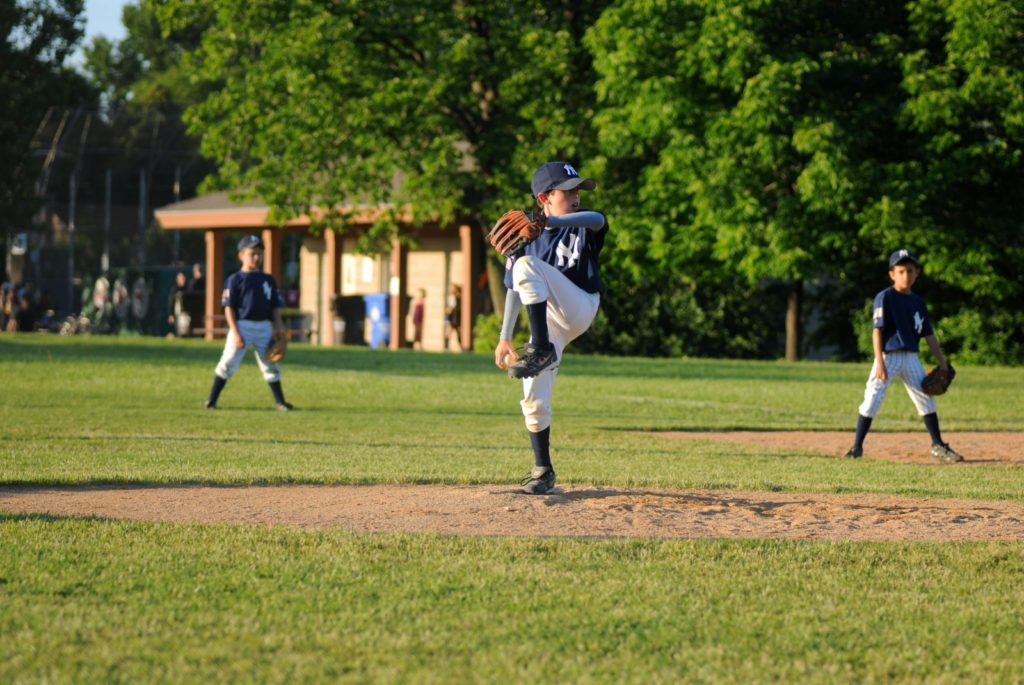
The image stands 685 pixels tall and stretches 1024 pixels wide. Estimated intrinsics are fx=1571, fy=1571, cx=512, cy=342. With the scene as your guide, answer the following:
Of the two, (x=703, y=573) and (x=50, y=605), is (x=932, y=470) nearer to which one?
(x=703, y=573)

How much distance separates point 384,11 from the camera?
33.6 metres

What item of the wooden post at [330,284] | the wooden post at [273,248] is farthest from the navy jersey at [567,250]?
the wooden post at [273,248]

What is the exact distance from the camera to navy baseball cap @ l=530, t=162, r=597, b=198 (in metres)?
8.46

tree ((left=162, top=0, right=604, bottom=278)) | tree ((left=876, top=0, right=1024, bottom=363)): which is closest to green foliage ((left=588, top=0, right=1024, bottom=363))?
tree ((left=876, top=0, right=1024, bottom=363))

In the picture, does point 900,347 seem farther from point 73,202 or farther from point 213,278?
point 73,202

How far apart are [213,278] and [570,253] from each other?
3708cm

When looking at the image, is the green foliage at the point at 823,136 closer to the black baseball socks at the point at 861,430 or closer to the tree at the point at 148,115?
the tree at the point at 148,115

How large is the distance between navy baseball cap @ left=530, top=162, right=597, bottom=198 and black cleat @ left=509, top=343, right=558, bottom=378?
0.86 m

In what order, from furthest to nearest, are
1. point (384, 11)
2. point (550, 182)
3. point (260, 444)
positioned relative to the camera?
1. point (384, 11)
2. point (260, 444)
3. point (550, 182)

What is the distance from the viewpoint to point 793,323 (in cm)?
3369

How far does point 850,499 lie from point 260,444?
555 cm

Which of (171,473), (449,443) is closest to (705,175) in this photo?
(449,443)

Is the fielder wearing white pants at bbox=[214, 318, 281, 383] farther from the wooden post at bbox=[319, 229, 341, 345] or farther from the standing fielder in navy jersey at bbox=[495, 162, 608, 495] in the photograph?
the wooden post at bbox=[319, 229, 341, 345]

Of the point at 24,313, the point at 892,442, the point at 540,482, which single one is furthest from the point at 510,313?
the point at 24,313
